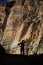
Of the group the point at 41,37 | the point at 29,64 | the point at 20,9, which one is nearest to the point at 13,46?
the point at 41,37

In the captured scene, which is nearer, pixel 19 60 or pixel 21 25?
pixel 19 60

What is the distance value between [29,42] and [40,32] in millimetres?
3579

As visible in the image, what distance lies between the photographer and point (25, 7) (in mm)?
58094

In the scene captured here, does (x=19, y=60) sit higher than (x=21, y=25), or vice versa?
(x=19, y=60)

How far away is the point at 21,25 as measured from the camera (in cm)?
5466

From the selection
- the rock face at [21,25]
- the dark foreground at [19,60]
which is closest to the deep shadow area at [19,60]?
the dark foreground at [19,60]

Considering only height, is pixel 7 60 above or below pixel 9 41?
above

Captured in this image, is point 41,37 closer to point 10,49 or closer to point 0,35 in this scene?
point 10,49

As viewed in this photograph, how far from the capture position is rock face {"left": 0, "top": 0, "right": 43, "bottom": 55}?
49094mm

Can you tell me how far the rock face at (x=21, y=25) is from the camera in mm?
49094

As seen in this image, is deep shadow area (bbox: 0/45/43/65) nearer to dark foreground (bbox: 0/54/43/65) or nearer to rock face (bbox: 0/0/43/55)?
dark foreground (bbox: 0/54/43/65)

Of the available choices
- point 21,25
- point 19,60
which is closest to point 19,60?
point 19,60

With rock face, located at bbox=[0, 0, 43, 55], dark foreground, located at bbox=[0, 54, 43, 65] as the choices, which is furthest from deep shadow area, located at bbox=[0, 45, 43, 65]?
rock face, located at bbox=[0, 0, 43, 55]

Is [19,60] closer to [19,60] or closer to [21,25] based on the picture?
[19,60]
